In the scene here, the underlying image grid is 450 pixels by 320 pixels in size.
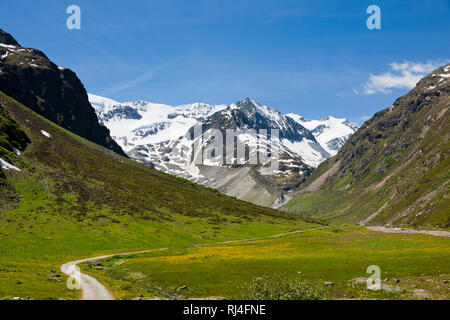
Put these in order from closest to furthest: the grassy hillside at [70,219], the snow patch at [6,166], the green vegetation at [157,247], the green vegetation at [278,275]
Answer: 1. the green vegetation at [278,275]
2. the green vegetation at [157,247]
3. the grassy hillside at [70,219]
4. the snow patch at [6,166]

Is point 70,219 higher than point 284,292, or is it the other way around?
point 70,219

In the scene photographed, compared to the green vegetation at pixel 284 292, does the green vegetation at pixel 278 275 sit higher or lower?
lower

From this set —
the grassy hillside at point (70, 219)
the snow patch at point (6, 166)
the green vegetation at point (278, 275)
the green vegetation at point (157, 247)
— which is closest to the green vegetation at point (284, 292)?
the green vegetation at point (278, 275)

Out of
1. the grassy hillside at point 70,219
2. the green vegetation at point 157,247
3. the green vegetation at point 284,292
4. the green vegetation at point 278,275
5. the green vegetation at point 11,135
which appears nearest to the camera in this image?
the green vegetation at point 284,292

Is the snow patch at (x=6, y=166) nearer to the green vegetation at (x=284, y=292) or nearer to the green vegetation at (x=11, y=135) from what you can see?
the green vegetation at (x=11, y=135)

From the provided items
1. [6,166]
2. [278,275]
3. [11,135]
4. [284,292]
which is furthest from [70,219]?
[284,292]

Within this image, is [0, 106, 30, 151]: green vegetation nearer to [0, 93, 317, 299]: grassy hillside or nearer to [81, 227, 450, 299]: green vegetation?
[0, 93, 317, 299]: grassy hillside

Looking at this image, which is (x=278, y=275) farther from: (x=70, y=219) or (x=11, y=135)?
(x=11, y=135)

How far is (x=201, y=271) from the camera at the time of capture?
63.9 m
